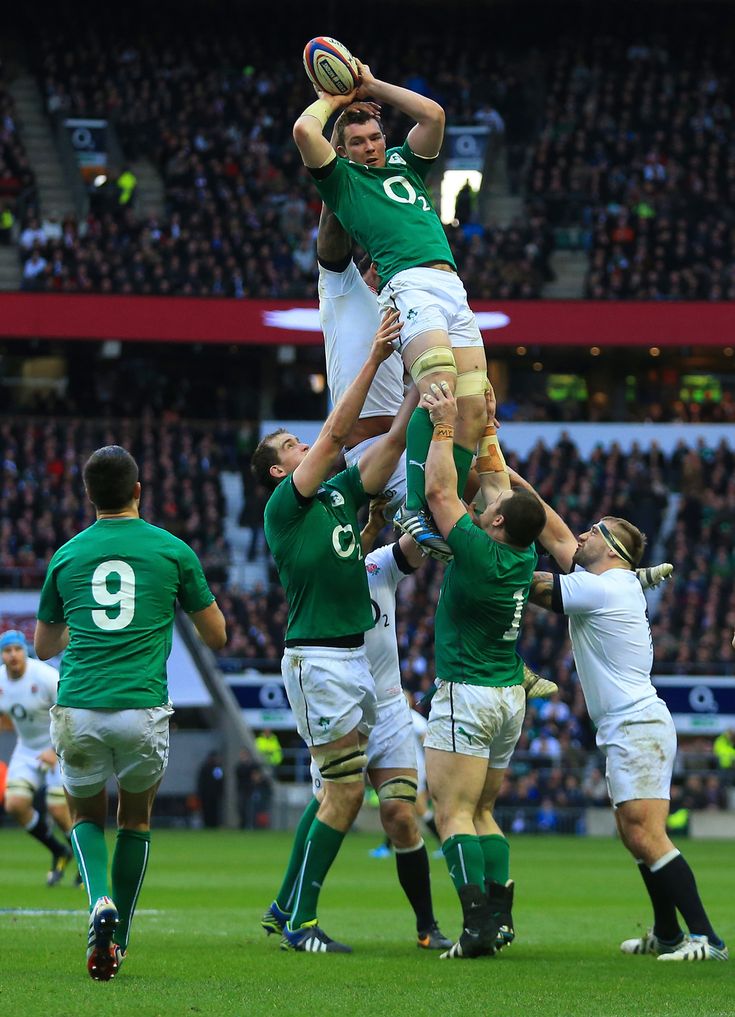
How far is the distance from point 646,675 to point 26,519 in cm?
2308

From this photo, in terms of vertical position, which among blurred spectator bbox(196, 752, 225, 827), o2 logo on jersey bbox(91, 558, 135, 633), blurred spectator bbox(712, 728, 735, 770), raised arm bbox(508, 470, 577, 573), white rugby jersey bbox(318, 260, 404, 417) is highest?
white rugby jersey bbox(318, 260, 404, 417)

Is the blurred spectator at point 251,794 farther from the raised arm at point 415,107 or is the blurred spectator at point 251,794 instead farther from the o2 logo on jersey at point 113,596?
the o2 logo on jersey at point 113,596

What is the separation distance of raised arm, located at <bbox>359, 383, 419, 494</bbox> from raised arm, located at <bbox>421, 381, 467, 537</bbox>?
354 millimetres

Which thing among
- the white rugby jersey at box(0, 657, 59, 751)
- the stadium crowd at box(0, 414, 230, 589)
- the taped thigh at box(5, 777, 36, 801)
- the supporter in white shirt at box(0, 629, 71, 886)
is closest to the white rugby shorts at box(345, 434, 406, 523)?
the supporter in white shirt at box(0, 629, 71, 886)

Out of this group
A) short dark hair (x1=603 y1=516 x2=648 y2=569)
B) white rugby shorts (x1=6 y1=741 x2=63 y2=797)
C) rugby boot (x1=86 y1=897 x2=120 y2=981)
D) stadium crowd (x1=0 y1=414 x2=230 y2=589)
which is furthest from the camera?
stadium crowd (x1=0 y1=414 x2=230 y2=589)

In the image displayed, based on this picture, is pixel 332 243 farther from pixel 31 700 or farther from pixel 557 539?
pixel 31 700

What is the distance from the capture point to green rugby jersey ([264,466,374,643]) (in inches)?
330

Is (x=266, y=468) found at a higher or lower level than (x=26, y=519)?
higher

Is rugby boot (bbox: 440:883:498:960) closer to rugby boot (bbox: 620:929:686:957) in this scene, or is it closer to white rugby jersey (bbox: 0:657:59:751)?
rugby boot (bbox: 620:929:686:957)

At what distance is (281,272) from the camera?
33844 millimetres

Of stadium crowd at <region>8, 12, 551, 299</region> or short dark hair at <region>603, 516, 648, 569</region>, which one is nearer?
short dark hair at <region>603, 516, 648, 569</region>

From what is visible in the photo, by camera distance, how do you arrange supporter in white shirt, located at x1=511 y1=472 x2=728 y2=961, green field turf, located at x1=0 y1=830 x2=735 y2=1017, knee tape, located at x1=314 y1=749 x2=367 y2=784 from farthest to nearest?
1. supporter in white shirt, located at x1=511 y1=472 x2=728 y2=961
2. knee tape, located at x1=314 y1=749 x2=367 y2=784
3. green field turf, located at x1=0 y1=830 x2=735 y2=1017

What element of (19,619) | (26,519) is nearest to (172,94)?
(26,519)

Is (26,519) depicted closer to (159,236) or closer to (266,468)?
(159,236)
